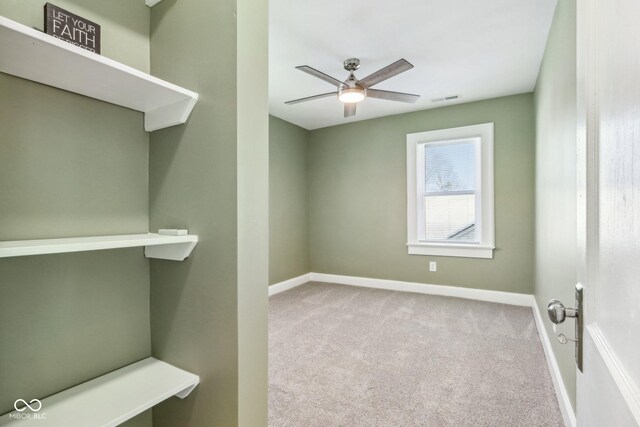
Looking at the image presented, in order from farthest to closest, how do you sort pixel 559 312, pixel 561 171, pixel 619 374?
pixel 561 171
pixel 559 312
pixel 619 374

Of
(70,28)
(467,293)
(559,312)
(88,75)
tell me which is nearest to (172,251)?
(88,75)

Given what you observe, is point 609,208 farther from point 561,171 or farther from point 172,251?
point 561,171

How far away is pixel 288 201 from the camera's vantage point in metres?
4.59

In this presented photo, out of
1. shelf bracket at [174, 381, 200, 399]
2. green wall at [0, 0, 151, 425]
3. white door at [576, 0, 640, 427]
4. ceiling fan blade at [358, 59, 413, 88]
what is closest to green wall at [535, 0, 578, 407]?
ceiling fan blade at [358, 59, 413, 88]

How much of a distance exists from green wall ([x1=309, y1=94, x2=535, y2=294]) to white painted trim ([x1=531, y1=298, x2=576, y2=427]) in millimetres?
1106

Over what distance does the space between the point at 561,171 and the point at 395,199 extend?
256 cm

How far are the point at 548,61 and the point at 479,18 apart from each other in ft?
2.32

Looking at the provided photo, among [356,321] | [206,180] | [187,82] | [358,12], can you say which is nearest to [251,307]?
[206,180]

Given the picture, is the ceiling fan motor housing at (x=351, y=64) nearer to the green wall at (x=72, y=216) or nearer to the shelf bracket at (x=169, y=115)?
the green wall at (x=72, y=216)

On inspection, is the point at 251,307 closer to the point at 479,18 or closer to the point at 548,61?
the point at 479,18

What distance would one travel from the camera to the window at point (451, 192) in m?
3.84

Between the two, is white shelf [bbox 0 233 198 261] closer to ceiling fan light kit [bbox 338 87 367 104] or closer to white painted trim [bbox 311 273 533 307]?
ceiling fan light kit [bbox 338 87 367 104]

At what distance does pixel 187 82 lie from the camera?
1170mm

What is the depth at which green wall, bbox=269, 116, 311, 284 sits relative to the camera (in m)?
4.29
